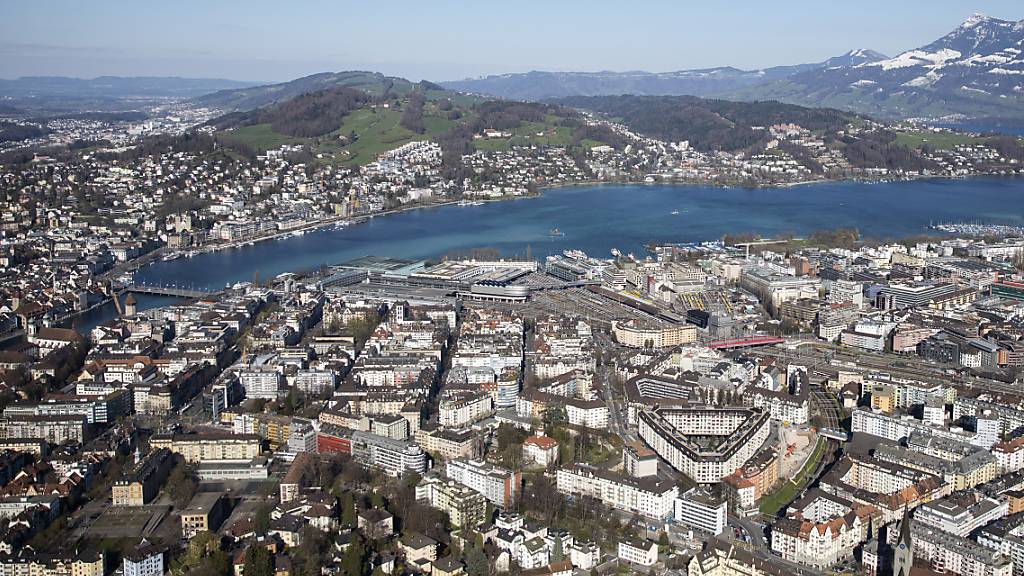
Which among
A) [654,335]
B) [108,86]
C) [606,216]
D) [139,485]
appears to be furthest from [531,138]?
[108,86]

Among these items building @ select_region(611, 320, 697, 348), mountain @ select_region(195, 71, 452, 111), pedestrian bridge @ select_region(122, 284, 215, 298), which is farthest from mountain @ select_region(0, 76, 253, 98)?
building @ select_region(611, 320, 697, 348)

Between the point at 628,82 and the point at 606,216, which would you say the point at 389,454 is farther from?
the point at 628,82

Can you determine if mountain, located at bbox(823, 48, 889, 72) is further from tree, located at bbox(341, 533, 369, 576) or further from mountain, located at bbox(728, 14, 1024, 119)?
tree, located at bbox(341, 533, 369, 576)

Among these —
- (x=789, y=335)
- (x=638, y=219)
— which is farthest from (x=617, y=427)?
(x=638, y=219)

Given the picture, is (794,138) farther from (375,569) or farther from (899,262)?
(375,569)

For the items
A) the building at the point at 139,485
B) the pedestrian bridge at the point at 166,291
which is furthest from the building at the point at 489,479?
the pedestrian bridge at the point at 166,291

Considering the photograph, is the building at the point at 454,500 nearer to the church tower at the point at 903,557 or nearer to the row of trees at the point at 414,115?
the church tower at the point at 903,557
